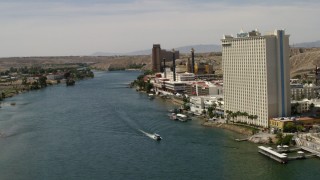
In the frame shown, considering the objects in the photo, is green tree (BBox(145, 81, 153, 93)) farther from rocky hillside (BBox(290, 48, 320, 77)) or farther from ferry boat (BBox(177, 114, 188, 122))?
ferry boat (BBox(177, 114, 188, 122))

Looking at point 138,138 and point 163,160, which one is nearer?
point 163,160

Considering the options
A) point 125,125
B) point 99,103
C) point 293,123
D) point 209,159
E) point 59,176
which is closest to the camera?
point 59,176

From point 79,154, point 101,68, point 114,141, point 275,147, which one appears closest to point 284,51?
point 275,147

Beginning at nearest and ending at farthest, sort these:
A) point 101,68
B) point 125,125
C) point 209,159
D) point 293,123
A: point 209,159
point 293,123
point 125,125
point 101,68

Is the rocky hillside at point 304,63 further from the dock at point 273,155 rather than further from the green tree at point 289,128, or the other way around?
the dock at point 273,155

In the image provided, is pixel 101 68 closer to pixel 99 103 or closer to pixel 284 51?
pixel 99 103

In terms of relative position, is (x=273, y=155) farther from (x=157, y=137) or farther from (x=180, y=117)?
(x=180, y=117)

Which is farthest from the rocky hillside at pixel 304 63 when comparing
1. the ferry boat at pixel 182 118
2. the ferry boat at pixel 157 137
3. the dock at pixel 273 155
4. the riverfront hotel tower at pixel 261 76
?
the dock at pixel 273 155
